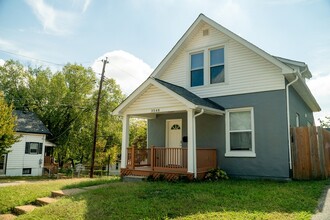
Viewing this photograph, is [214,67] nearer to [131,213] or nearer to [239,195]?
[239,195]

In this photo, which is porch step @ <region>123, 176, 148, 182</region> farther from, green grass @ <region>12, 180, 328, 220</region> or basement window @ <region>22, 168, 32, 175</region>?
basement window @ <region>22, 168, 32, 175</region>

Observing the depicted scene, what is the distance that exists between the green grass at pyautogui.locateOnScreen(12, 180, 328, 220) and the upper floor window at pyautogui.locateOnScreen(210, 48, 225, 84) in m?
5.26

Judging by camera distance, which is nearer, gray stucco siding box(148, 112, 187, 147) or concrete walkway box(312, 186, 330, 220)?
concrete walkway box(312, 186, 330, 220)

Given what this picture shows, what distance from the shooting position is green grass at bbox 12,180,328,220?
5.55 meters

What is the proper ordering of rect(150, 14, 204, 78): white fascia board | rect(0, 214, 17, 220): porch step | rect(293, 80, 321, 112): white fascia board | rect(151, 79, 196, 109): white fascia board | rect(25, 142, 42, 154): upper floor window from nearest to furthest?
rect(0, 214, 17, 220): porch step
rect(151, 79, 196, 109): white fascia board
rect(293, 80, 321, 112): white fascia board
rect(150, 14, 204, 78): white fascia board
rect(25, 142, 42, 154): upper floor window

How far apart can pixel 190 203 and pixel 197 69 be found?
7.48 meters

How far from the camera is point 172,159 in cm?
1044

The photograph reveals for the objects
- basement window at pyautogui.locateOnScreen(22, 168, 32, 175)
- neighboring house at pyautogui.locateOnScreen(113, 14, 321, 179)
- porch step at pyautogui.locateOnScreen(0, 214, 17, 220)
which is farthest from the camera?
basement window at pyautogui.locateOnScreen(22, 168, 32, 175)

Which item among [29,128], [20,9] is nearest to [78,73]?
[29,128]

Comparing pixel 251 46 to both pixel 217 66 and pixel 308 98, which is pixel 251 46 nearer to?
pixel 217 66

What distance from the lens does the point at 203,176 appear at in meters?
10.2

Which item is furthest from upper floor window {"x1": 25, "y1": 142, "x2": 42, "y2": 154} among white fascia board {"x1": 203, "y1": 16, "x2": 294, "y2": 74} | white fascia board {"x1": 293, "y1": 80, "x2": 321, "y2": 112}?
white fascia board {"x1": 293, "y1": 80, "x2": 321, "y2": 112}

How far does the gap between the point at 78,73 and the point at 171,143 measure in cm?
2366

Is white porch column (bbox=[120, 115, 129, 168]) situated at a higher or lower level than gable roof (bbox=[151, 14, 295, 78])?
lower
